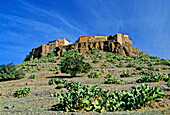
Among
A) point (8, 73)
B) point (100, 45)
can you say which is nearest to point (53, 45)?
point (100, 45)

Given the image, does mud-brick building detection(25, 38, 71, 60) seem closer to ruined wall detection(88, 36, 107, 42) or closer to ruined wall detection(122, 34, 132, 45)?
ruined wall detection(88, 36, 107, 42)

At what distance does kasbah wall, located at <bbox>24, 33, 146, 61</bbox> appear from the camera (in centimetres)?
4322

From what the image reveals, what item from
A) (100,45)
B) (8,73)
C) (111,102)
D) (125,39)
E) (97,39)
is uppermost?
(97,39)

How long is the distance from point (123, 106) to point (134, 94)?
2.16 feet

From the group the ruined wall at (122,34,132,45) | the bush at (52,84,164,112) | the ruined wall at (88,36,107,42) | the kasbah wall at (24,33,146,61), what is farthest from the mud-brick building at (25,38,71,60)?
the bush at (52,84,164,112)

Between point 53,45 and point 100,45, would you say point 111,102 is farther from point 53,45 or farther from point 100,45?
point 53,45

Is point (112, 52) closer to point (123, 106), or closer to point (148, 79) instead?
point (148, 79)

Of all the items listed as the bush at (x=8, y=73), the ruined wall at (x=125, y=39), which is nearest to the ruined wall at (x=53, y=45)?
the ruined wall at (x=125, y=39)

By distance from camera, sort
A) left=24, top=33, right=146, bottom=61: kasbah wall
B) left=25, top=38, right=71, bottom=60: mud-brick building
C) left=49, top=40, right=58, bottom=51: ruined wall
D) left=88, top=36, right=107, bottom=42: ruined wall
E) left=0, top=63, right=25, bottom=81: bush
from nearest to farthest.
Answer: left=0, top=63, right=25, bottom=81: bush < left=24, top=33, right=146, bottom=61: kasbah wall < left=88, top=36, right=107, bottom=42: ruined wall < left=49, top=40, right=58, bottom=51: ruined wall < left=25, top=38, right=71, bottom=60: mud-brick building

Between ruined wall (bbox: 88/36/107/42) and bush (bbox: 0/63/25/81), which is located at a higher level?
ruined wall (bbox: 88/36/107/42)

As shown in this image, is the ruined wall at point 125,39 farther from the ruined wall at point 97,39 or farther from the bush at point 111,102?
the bush at point 111,102

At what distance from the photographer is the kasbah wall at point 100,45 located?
43219 millimetres

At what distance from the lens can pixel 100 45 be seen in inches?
1809

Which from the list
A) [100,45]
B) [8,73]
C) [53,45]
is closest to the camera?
[8,73]
